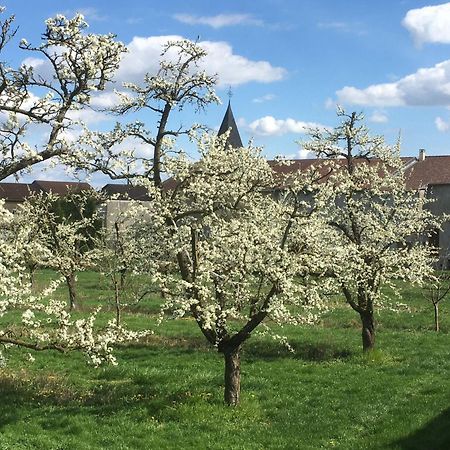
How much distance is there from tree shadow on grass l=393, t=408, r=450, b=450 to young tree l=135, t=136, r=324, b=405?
3868 millimetres

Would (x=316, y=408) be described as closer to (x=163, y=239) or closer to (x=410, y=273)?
(x=163, y=239)

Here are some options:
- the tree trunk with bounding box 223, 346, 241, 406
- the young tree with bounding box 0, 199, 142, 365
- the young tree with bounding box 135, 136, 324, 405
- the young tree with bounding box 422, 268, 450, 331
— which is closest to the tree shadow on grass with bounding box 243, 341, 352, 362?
the young tree with bounding box 135, 136, 324, 405

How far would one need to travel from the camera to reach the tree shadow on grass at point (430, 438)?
39.9 feet

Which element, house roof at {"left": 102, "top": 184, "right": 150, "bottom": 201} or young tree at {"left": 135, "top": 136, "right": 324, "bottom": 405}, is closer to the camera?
young tree at {"left": 135, "top": 136, "right": 324, "bottom": 405}

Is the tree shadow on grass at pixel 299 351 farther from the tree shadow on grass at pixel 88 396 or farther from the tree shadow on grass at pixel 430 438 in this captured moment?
the tree shadow on grass at pixel 430 438

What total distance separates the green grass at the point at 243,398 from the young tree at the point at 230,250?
145 centimetres

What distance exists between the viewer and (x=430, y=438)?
12477 mm

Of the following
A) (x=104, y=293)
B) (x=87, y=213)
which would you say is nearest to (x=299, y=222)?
(x=104, y=293)

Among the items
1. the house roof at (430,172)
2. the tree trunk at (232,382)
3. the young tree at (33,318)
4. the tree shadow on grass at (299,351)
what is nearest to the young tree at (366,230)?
the tree shadow on grass at (299,351)

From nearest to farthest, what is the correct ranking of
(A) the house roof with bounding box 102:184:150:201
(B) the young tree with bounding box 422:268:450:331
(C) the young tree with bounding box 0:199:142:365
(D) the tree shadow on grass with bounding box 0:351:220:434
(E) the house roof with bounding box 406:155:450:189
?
(C) the young tree with bounding box 0:199:142:365, (D) the tree shadow on grass with bounding box 0:351:220:434, (A) the house roof with bounding box 102:184:150:201, (B) the young tree with bounding box 422:268:450:331, (E) the house roof with bounding box 406:155:450:189

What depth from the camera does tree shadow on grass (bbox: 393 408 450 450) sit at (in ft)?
39.9

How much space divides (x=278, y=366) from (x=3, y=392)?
829 centimetres

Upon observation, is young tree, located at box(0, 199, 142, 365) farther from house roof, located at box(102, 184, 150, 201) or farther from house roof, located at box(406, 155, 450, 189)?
house roof, located at box(406, 155, 450, 189)

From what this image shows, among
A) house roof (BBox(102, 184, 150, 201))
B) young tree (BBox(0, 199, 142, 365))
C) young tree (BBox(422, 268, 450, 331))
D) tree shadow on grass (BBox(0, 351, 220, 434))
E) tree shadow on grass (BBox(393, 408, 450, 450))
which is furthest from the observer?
young tree (BBox(422, 268, 450, 331))
